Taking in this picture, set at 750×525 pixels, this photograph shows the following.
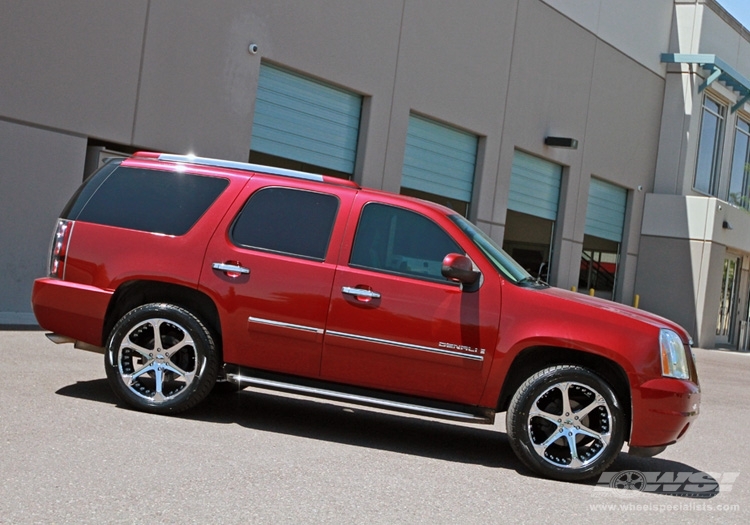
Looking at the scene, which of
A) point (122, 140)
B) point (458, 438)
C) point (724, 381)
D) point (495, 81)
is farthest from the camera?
point (495, 81)

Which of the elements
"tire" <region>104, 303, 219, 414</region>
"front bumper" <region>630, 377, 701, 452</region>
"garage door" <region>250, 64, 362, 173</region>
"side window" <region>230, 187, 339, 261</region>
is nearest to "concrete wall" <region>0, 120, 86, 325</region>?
"garage door" <region>250, 64, 362, 173</region>

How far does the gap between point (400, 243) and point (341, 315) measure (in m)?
0.70

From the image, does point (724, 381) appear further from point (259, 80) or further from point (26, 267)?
point (26, 267)

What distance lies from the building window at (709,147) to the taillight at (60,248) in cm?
2560

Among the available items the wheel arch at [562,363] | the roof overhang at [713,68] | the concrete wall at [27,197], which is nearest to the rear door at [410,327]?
the wheel arch at [562,363]

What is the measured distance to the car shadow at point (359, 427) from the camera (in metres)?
7.47

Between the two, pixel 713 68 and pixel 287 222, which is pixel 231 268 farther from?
pixel 713 68

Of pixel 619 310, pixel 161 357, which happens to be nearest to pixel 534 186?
pixel 619 310

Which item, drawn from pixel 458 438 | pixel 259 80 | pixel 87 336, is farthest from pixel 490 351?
pixel 259 80

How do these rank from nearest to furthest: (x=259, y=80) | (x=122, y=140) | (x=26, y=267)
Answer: (x=26, y=267), (x=122, y=140), (x=259, y=80)

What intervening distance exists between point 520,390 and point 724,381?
471 inches

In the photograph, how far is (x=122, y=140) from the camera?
13883 mm

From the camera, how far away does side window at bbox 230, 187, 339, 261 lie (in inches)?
295

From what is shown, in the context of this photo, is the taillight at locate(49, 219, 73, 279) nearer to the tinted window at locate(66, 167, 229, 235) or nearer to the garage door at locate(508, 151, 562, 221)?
the tinted window at locate(66, 167, 229, 235)
